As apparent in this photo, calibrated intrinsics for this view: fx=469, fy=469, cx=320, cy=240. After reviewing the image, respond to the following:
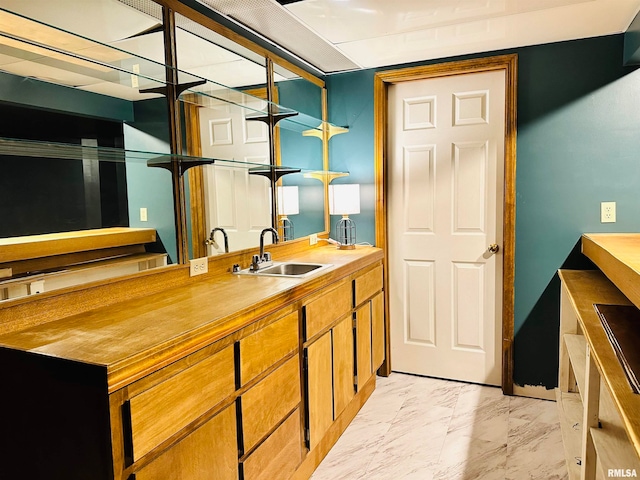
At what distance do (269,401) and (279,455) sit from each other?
27cm

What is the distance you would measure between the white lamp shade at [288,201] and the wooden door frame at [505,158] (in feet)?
2.12

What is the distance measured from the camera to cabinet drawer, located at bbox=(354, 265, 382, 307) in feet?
9.17

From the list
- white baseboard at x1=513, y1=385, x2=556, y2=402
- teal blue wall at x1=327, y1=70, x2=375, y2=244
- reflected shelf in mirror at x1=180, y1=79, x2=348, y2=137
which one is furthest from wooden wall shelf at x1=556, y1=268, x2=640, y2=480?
reflected shelf in mirror at x1=180, y1=79, x2=348, y2=137

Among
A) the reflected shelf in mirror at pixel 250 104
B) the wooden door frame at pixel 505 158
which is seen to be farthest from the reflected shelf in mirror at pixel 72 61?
the wooden door frame at pixel 505 158

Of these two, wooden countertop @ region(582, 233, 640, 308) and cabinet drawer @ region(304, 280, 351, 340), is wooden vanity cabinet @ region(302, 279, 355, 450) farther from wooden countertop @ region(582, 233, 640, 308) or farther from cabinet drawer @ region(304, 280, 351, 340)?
wooden countertop @ region(582, 233, 640, 308)

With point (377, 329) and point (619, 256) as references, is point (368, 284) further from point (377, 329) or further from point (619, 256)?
point (619, 256)

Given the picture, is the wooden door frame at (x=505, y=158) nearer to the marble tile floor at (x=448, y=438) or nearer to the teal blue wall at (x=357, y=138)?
A: the teal blue wall at (x=357, y=138)

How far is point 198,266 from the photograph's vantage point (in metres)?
2.20

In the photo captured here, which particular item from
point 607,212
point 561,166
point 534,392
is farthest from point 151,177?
point 534,392

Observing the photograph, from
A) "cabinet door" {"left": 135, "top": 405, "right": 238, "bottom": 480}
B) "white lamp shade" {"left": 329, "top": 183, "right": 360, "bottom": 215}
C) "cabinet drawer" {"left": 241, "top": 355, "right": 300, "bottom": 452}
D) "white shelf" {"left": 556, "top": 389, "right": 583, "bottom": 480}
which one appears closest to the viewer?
"cabinet door" {"left": 135, "top": 405, "right": 238, "bottom": 480}

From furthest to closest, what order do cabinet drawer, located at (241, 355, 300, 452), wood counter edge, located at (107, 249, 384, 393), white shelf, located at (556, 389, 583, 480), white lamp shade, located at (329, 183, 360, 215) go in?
white lamp shade, located at (329, 183, 360, 215) < white shelf, located at (556, 389, 583, 480) < cabinet drawer, located at (241, 355, 300, 452) < wood counter edge, located at (107, 249, 384, 393)

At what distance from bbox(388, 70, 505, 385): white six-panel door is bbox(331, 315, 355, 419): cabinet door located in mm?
944

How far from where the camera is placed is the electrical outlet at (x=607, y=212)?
2.83 metres

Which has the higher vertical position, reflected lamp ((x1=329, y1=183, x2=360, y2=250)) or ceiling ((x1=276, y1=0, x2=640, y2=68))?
ceiling ((x1=276, y1=0, x2=640, y2=68))
